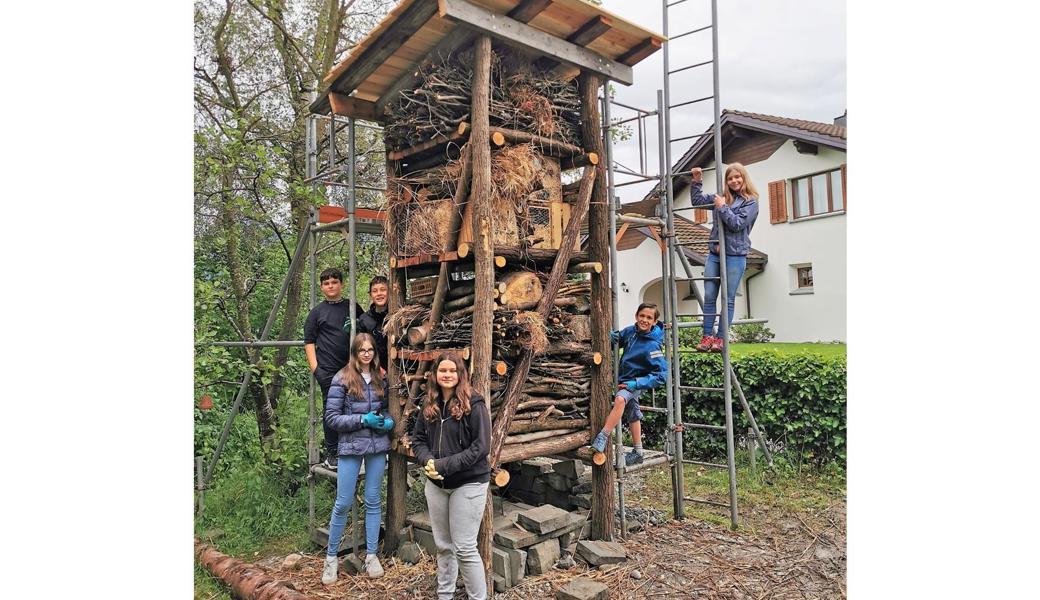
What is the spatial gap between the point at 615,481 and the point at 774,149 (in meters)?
6.42

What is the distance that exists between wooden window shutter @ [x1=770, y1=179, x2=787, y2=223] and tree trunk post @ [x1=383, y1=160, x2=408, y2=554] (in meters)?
5.73

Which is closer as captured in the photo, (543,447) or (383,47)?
(383,47)

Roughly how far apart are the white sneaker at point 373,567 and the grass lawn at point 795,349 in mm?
Result: 4821

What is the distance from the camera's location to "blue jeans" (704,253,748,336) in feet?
18.5

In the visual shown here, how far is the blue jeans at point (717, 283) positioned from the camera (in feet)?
18.5

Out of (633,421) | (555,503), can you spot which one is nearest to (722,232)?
(633,421)

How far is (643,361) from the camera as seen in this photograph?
542 cm

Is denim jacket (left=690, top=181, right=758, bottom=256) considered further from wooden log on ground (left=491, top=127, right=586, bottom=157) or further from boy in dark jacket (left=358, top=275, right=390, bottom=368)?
boy in dark jacket (left=358, top=275, right=390, bottom=368)

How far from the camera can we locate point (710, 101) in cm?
577

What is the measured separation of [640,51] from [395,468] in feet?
13.0

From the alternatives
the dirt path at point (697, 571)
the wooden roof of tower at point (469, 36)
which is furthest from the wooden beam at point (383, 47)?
the dirt path at point (697, 571)

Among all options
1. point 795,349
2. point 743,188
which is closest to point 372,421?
point 743,188

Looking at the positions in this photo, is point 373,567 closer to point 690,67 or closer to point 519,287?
point 519,287
